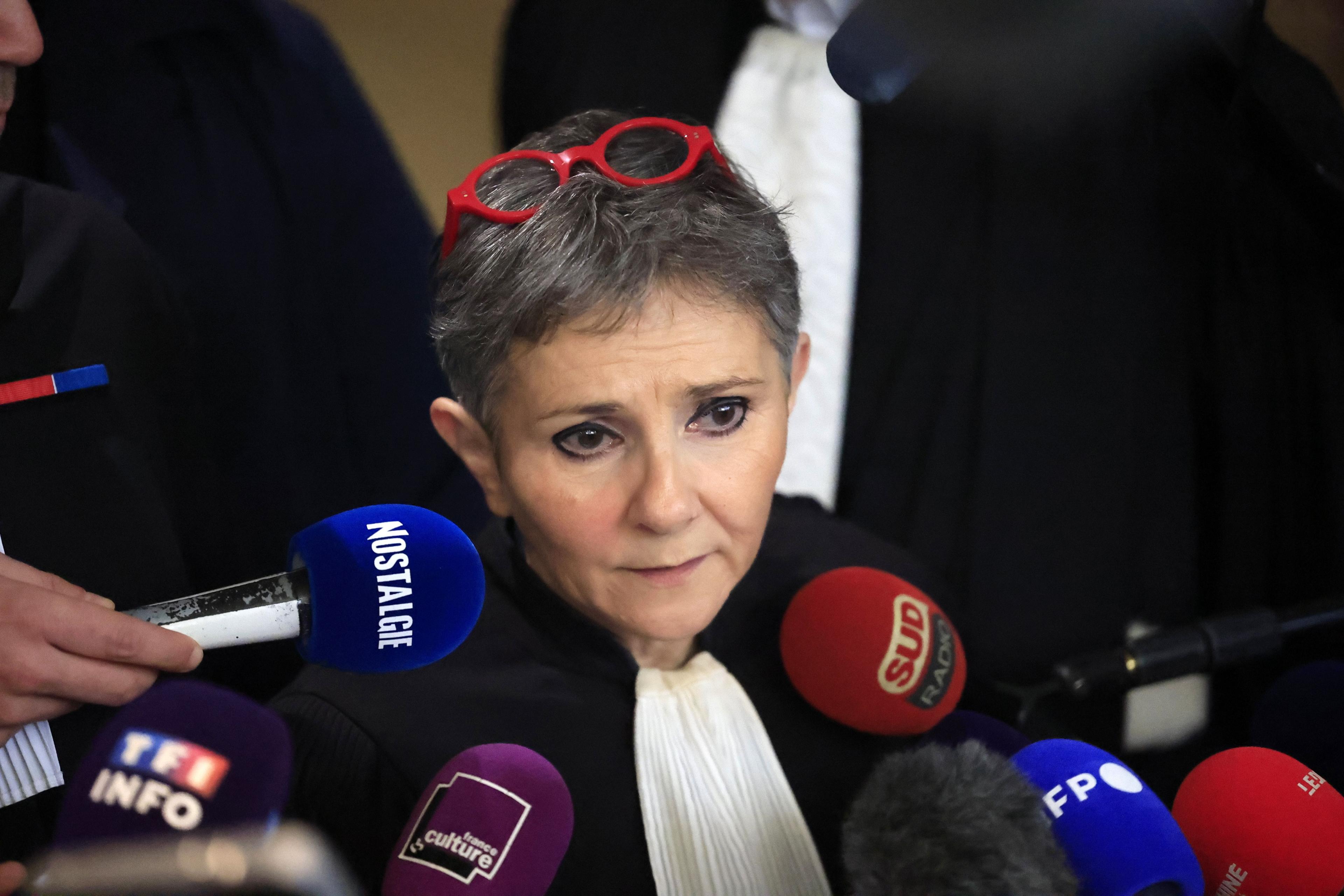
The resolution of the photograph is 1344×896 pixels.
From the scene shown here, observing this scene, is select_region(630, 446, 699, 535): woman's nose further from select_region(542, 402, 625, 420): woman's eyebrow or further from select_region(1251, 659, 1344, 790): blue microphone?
select_region(1251, 659, 1344, 790): blue microphone

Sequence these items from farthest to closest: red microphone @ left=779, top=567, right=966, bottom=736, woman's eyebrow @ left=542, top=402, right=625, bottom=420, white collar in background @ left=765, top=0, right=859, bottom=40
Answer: white collar in background @ left=765, top=0, right=859, bottom=40
red microphone @ left=779, top=567, right=966, bottom=736
woman's eyebrow @ left=542, top=402, right=625, bottom=420

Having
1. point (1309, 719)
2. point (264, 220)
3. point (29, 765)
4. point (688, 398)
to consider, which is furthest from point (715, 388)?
point (1309, 719)

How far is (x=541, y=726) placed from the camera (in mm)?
920

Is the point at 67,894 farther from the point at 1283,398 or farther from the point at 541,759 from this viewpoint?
the point at 1283,398

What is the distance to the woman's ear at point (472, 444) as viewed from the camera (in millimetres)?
897

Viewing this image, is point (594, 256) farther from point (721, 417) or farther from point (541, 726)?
point (541, 726)

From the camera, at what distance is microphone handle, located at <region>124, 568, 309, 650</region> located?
0.71m

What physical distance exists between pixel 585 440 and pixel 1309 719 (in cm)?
77

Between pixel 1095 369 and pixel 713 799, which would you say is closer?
pixel 713 799

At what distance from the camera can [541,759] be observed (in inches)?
32.7

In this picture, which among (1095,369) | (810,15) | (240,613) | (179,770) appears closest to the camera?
(179,770)

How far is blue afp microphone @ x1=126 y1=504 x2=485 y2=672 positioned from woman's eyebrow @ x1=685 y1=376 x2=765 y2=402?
22cm

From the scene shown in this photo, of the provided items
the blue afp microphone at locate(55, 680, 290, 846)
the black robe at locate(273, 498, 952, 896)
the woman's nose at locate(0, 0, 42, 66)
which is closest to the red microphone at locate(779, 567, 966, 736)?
the black robe at locate(273, 498, 952, 896)

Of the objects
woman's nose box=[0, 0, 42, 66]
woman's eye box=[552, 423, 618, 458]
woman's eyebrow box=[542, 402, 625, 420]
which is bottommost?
woman's eye box=[552, 423, 618, 458]
